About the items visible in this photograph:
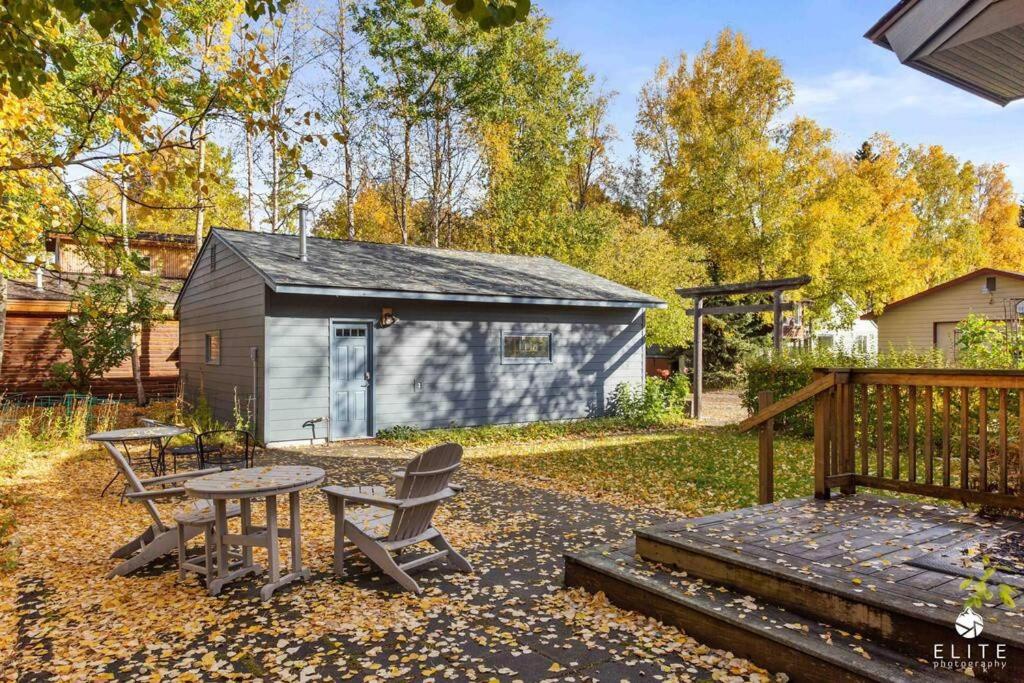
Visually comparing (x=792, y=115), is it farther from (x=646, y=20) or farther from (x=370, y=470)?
(x=370, y=470)

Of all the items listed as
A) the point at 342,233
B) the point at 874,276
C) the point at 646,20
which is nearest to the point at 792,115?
the point at 874,276

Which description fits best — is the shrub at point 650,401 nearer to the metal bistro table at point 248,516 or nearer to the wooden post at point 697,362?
the wooden post at point 697,362

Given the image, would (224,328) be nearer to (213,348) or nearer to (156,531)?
(213,348)

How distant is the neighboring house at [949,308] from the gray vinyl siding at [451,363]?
9.06m

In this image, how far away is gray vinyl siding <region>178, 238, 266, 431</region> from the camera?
11.1m

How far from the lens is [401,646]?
3.49m

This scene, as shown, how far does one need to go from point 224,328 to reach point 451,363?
4.52 metres

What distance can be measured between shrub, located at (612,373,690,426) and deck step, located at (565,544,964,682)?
979 cm

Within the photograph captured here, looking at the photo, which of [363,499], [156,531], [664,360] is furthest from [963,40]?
[664,360]

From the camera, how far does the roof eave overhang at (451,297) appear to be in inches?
412

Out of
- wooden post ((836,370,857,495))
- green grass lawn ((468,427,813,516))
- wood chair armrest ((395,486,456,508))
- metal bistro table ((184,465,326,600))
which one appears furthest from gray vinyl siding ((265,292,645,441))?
wooden post ((836,370,857,495))

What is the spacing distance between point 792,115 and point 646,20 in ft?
45.0

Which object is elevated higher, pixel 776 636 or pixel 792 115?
pixel 792 115

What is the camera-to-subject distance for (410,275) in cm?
1255
